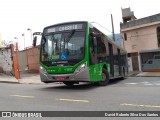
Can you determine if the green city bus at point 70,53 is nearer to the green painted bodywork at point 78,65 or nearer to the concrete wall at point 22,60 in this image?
the green painted bodywork at point 78,65

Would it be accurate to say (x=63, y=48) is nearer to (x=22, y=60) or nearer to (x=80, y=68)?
(x=80, y=68)

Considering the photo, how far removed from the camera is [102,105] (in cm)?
882

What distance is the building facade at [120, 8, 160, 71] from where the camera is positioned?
36.2 metres

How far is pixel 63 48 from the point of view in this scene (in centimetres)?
1355

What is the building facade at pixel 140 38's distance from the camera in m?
36.2

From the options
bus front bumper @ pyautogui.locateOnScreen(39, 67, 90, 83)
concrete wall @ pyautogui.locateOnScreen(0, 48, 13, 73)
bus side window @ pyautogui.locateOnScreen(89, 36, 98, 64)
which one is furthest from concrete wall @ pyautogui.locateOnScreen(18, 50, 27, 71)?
bus front bumper @ pyautogui.locateOnScreen(39, 67, 90, 83)

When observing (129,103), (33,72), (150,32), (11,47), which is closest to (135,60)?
(150,32)

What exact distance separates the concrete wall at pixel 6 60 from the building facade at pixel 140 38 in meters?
18.4

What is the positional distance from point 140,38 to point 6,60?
19604mm

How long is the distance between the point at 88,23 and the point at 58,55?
2.14 metres

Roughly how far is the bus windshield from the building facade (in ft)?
80.0

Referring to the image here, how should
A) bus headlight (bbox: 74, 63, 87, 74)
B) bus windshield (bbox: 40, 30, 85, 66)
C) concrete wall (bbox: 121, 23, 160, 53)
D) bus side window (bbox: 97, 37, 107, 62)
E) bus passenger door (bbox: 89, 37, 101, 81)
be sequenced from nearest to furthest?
1. bus headlight (bbox: 74, 63, 87, 74)
2. bus windshield (bbox: 40, 30, 85, 66)
3. bus passenger door (bbox: 89, 37, 101, 81)
4. bus side window (bbox: 97, 37, 107, 62)
5. concrete wall (bbox: 121, 23, 160, 53)

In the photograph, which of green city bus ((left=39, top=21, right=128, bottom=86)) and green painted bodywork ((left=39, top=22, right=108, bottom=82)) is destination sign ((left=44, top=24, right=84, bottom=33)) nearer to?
green city bus ((left=39, top=21, right=128, bottom=86))

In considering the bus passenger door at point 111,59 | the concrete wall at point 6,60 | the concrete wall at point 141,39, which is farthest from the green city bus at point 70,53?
the concrete wall at point 141,39
